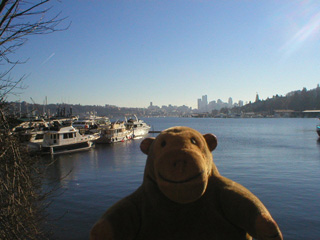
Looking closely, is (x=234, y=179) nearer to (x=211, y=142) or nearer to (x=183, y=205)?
(x=211, y=142)

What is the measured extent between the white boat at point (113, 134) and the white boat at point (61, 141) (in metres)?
7.03

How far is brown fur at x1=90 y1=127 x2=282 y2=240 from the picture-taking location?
2.13m

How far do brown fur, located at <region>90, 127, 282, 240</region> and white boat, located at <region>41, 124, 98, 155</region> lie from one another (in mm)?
25503

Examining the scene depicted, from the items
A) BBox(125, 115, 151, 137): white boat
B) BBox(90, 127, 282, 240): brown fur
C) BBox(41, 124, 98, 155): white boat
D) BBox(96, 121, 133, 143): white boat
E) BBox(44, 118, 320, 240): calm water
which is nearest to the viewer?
BBox(90, 127, 282, 240): brown fur

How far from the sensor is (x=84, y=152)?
92.7 ft

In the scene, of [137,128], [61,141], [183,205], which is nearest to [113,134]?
[137,128]

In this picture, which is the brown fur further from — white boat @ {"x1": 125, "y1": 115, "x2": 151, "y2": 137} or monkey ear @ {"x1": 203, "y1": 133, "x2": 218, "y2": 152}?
white boat @ {"x1": 125, "y1": 115, "x2": 151, "y2": 137}

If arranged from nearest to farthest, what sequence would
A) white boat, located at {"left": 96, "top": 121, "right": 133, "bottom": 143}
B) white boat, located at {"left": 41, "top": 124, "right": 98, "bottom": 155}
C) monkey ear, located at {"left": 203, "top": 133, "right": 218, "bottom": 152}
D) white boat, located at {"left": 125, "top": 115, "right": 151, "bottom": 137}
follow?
monkey ear, located at {"left": 203, "top": 133, "right": 218, "bottom": 152}, white boat, located at {"left": 41, "top": 124, "right": 98, "bottom": 155}, white boat, located at {"left": 96, "top": 121, "right": 133, "bottom": 143}, white boat, located at {"left": 125, "top": 115, "right": 151, "bottom": 137}

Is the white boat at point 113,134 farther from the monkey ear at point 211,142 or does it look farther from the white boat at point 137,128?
the monkey ear at point 211,142

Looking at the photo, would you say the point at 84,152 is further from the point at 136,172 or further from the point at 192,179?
the point at 192,179

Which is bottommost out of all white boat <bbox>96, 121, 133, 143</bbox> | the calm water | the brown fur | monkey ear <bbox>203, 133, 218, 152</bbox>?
the calm water

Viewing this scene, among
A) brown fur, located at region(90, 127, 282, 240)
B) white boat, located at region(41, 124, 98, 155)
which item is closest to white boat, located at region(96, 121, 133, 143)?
white boat, located at region(41, 124, 98, 155)

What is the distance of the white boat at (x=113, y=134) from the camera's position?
3669cm

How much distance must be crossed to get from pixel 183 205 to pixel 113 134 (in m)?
36.0
